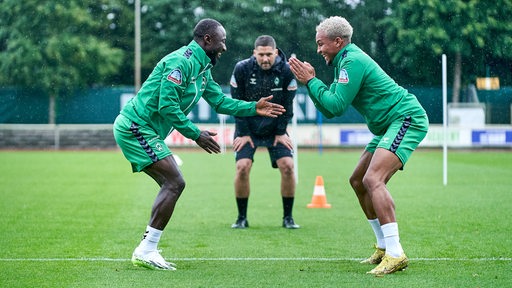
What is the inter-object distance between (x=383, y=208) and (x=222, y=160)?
20.0 m

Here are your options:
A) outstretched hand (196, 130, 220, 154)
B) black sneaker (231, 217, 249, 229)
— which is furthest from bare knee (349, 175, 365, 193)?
black sneaker (231, 217, 249, 229)

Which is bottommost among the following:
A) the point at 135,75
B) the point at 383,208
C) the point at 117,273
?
the point at 117,273

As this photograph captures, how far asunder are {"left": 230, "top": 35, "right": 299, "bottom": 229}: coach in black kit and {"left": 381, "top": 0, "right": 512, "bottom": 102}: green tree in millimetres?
8629

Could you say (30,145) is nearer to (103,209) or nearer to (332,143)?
(332,143)

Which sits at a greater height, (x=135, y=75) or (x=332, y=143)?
(x=135, y=75)

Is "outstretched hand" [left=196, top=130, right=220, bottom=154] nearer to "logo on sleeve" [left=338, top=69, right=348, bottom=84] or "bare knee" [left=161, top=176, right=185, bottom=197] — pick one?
"bare knee" [left=161, top=176, right=185, bottom=197]

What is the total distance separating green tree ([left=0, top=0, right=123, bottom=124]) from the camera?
2992 cm

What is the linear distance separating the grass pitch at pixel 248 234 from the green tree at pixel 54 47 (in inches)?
443

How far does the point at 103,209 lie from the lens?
42.8 feet

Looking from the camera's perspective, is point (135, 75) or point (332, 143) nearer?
point (332, 143)

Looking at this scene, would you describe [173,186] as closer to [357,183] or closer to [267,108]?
[267,108]

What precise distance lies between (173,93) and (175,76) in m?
0.14

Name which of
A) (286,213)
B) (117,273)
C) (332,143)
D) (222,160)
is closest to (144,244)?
(117,273)

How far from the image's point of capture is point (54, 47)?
33.5 metres
